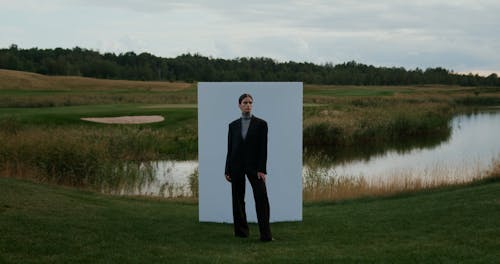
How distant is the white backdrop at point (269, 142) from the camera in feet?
33.2

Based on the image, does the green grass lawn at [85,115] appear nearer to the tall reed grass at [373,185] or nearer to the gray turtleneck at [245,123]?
the tall reed grass at [373,185]

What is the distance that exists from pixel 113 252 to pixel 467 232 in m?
4.60

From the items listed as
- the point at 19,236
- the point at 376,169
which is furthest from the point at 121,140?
the point at 19,236

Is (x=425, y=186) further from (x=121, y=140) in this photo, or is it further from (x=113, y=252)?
(x=121, y=140)

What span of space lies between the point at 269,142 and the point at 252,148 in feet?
5.13

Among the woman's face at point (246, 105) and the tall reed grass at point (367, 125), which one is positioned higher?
the woman's face at point (246, 105)

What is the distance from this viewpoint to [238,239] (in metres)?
9.06

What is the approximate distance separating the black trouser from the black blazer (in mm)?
126

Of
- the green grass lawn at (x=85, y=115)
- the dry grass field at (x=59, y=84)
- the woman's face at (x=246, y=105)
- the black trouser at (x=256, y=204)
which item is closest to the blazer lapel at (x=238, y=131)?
the woman's face at (x=246, y=105)

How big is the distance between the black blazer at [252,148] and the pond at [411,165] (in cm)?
762

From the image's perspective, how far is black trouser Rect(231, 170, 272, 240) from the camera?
8773mm

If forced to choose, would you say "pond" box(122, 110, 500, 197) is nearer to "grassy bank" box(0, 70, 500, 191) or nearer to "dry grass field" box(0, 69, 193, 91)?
"grassy bank" box(0, 70, 500, 191)

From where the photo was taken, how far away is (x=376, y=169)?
23.5m

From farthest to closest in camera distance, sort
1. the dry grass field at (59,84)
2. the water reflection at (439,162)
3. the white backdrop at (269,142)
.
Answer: the dry grass field at (59,84), the water reflection at (439,162), the white backdrop at (269,142)
